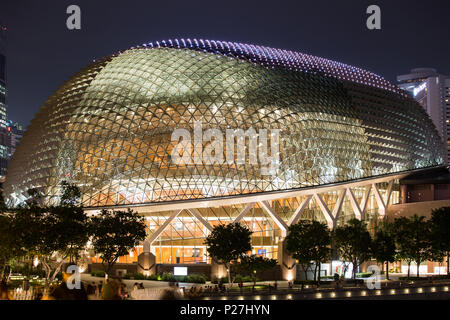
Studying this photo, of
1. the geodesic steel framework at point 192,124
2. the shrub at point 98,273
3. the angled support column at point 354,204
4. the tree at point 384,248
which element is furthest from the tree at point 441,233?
the shrub at point 98,273

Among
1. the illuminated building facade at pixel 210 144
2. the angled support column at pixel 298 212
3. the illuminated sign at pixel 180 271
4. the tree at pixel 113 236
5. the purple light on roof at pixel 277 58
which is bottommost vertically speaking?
the illuminated sign at pixel 180 271

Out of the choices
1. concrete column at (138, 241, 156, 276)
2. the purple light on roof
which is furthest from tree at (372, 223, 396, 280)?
the purple light on roof

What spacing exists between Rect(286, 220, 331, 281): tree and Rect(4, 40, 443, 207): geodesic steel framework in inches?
274

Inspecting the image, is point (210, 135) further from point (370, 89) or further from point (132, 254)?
point (370, 89)

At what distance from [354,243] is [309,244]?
6.82 m

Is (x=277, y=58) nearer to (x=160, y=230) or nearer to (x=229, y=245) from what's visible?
(x=160, y=230)

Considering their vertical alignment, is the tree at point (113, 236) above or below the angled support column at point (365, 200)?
below

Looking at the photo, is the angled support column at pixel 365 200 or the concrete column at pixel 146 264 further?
the angled support column at pixel 365 200

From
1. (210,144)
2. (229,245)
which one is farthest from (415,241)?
(210,144)

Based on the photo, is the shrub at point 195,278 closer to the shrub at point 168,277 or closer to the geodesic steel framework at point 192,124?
the shrub at point 168,277

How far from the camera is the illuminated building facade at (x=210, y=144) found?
2655 inches

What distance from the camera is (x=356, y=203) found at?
3145 inches

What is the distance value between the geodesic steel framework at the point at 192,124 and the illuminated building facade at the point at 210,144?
0.16 metres
